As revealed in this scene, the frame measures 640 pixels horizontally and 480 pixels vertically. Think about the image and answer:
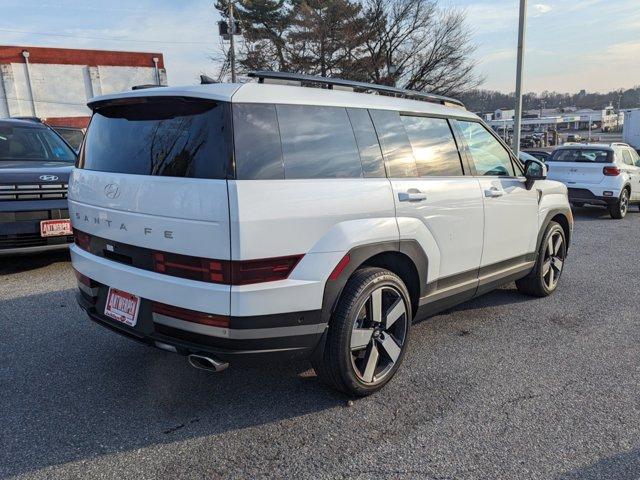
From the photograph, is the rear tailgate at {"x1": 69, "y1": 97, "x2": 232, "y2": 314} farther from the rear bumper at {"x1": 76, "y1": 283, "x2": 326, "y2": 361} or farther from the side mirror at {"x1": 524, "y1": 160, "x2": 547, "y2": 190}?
the side mirror at {"x1": 524, "y1": 160, "x2": 547, "y2": 190}

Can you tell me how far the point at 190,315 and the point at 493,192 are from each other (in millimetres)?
2628

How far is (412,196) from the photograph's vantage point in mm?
3236

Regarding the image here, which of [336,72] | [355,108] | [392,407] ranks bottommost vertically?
[392,407]

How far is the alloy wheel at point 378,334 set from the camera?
3002mm

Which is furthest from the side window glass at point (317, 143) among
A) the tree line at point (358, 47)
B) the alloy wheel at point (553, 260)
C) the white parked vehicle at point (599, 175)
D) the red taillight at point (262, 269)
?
the tree line at point (358, 47)

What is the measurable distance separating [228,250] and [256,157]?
50 centimetres

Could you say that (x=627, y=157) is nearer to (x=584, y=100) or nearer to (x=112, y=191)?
(x=112, y=191)

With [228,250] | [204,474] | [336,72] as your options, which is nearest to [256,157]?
[228,250]

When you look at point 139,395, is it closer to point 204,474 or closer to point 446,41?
point 204,474

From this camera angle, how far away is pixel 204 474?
2404 mm

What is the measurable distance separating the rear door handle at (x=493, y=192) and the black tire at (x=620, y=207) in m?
8.63

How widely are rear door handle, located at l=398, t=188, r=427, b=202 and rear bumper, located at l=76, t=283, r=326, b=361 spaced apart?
0.98 m

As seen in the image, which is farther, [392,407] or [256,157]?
[392,407]

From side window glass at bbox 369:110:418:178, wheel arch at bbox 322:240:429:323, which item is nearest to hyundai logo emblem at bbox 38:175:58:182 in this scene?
side window glass at bbox 369:110:418:178
